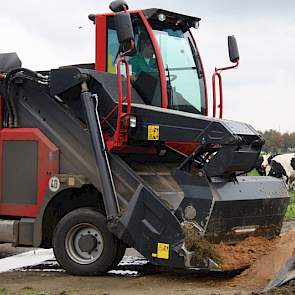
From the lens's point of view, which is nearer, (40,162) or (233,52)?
(40,162)

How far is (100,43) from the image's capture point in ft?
31.9

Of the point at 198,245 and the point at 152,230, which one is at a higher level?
the point at 152,230

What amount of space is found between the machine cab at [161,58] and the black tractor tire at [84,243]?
6.02ft

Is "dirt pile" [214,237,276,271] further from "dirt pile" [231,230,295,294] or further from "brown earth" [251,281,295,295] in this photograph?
"brown earth" [251,281,295,295]

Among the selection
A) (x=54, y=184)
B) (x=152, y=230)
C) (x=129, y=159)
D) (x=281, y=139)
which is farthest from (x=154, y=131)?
(x=281, y=139)

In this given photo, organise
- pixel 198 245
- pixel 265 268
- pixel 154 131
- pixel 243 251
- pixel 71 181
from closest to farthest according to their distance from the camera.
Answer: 1. pixel 198 245
2. pixel 265 268
3. pixel 243 251
4. pixel 154 131
5. pixel 71 181

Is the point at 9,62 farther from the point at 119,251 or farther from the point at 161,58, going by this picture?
the point at 119,251

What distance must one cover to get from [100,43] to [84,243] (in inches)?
114

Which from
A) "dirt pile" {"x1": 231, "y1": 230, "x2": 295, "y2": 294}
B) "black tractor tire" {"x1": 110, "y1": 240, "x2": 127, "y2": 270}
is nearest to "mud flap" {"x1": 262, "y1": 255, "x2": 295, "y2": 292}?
"dirt pile" {"x1": 231, "y1": 230, "x2": 295, "y2": 294}

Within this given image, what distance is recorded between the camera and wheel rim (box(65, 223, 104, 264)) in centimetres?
868

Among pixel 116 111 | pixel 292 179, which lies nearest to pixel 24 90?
pixel 116 111

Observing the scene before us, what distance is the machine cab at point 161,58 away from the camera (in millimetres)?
9258

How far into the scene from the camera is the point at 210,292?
7344 millimetres

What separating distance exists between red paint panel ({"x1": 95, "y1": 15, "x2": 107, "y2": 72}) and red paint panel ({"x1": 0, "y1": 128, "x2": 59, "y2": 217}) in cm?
132
